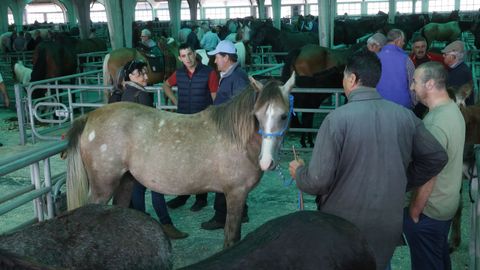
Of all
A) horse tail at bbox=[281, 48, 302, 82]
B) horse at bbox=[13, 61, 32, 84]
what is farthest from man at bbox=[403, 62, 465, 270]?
horse at bbox=[13, 61, 32, 84]

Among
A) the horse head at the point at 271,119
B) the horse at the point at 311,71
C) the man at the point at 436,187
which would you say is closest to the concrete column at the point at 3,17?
the horse at the point at 311,71

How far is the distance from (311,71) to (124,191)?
24.8 ft

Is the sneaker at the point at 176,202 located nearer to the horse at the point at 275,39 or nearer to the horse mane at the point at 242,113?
the horse mane at the point at 242,113

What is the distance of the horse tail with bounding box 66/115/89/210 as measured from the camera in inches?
151

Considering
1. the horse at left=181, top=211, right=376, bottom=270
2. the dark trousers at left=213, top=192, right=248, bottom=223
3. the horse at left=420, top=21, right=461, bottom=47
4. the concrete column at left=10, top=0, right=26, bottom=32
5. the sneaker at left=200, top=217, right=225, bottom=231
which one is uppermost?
the concrete column at left=10, top=0, right=26, bottom=32

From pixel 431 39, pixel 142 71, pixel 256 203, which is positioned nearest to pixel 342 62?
pixel 256 203

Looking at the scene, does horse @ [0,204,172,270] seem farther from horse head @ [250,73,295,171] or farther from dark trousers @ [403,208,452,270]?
dark trousers @ [403,208,452,270]

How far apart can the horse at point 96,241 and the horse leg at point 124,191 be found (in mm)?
1391

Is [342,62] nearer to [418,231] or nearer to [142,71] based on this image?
[142,71]

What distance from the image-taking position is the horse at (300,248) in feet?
5.69

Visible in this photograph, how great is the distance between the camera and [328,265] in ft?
6.09

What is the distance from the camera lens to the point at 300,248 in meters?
1.85

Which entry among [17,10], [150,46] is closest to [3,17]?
[17,10]

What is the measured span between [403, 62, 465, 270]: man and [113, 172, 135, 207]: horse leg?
7.54ft
